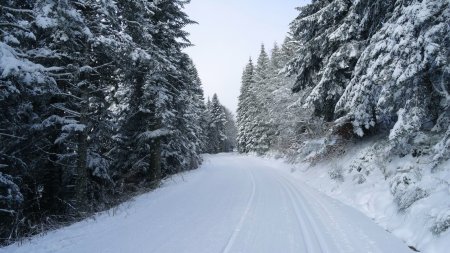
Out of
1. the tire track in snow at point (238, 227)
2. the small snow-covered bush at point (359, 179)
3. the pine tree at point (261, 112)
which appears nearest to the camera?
the tire track in snow at point (238, 227)

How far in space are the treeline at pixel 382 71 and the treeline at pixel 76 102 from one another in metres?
6.95

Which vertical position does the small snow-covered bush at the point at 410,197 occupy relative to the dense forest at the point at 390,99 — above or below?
below

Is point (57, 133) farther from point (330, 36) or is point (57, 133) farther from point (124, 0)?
point (330, 36)

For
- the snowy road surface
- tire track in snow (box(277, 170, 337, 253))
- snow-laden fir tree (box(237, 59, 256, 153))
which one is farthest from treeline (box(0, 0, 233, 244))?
snow-laden fir tree (box(237, 59, 256, 153))

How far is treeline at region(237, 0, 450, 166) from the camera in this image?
8.24m

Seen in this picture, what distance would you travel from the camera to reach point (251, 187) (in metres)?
15.4

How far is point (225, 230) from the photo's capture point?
311 inches

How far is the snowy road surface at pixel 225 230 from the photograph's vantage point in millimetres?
6695

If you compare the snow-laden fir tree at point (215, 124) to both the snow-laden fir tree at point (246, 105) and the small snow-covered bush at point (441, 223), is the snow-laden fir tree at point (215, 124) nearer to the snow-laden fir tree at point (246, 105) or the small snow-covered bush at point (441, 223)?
the snow-laden fir tree at point (246, 105)

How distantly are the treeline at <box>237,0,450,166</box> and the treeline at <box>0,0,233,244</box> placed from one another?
695cm

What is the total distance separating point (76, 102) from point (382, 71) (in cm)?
993

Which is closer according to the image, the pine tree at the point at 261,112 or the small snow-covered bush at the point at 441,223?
the small snow-covered bush at the point at 441,223

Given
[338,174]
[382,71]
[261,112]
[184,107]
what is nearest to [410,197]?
[382,71]

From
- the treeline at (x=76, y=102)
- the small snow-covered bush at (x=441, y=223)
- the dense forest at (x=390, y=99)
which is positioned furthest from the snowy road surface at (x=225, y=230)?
the treeline at (x=76, y=102)
